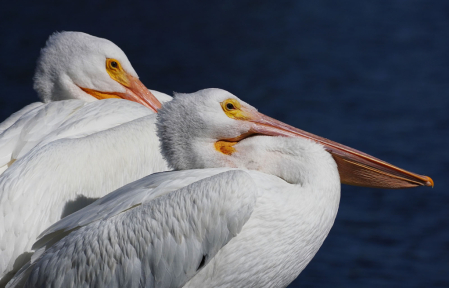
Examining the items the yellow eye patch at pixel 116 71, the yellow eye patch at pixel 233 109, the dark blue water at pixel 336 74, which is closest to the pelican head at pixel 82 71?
the yellow eye patch at pixel 116 71

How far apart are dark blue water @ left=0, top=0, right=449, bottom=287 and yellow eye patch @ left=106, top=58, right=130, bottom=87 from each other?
455 centimetres

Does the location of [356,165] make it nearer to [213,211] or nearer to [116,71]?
[213,211]

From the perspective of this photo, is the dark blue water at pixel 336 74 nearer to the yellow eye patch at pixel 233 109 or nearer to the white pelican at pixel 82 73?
the white pelican at pixel 82 73

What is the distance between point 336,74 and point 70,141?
35.1ft

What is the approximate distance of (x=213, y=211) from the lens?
2.96 m

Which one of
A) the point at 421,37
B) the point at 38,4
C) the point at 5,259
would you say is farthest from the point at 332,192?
the point at 38,4

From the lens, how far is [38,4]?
16.2m

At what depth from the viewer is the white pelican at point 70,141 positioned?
3.44 m

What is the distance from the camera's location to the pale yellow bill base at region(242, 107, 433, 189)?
3.31 m

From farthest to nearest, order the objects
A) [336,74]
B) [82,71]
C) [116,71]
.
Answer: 1. [336,74]
2. [116,71]
3. [82,71]

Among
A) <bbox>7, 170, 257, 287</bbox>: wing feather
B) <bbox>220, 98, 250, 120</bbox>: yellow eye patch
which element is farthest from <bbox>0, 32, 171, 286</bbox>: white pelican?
<bbox>220, 98, 250, 120</bbox>: yellow eye patch

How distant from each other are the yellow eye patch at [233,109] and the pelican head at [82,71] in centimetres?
146

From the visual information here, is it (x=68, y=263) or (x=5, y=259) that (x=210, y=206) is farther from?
(x=5, y=259)

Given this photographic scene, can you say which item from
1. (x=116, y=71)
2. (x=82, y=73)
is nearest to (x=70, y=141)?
(x=82, y=73)
